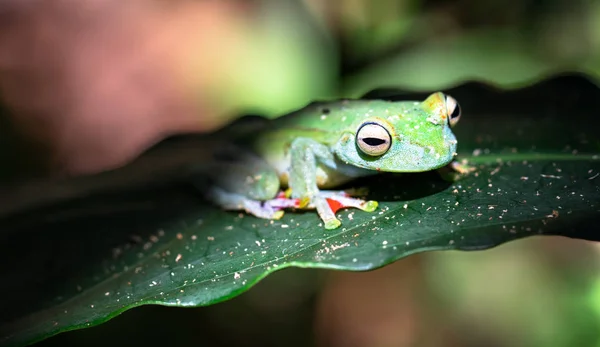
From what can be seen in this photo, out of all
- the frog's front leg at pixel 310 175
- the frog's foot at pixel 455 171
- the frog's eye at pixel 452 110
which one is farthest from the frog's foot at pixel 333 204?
the frog's eye at pixel 452 110

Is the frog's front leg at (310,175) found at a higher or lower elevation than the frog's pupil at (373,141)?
lower

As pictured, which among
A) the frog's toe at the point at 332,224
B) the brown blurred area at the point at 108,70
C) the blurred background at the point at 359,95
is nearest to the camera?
the frog's toe at the point at 332,224

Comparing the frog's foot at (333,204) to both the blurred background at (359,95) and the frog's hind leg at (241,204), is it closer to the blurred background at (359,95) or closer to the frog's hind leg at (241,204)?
the frog's hind leg at (241,204)

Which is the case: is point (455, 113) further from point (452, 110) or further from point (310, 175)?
point (310, 175)

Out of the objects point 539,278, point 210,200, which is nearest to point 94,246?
point 210,200

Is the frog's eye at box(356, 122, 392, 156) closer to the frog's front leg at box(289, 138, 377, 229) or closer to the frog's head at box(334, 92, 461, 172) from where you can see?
the frog's head at box(334, 92, 461, 172)

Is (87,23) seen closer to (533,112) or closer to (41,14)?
(41,14)
